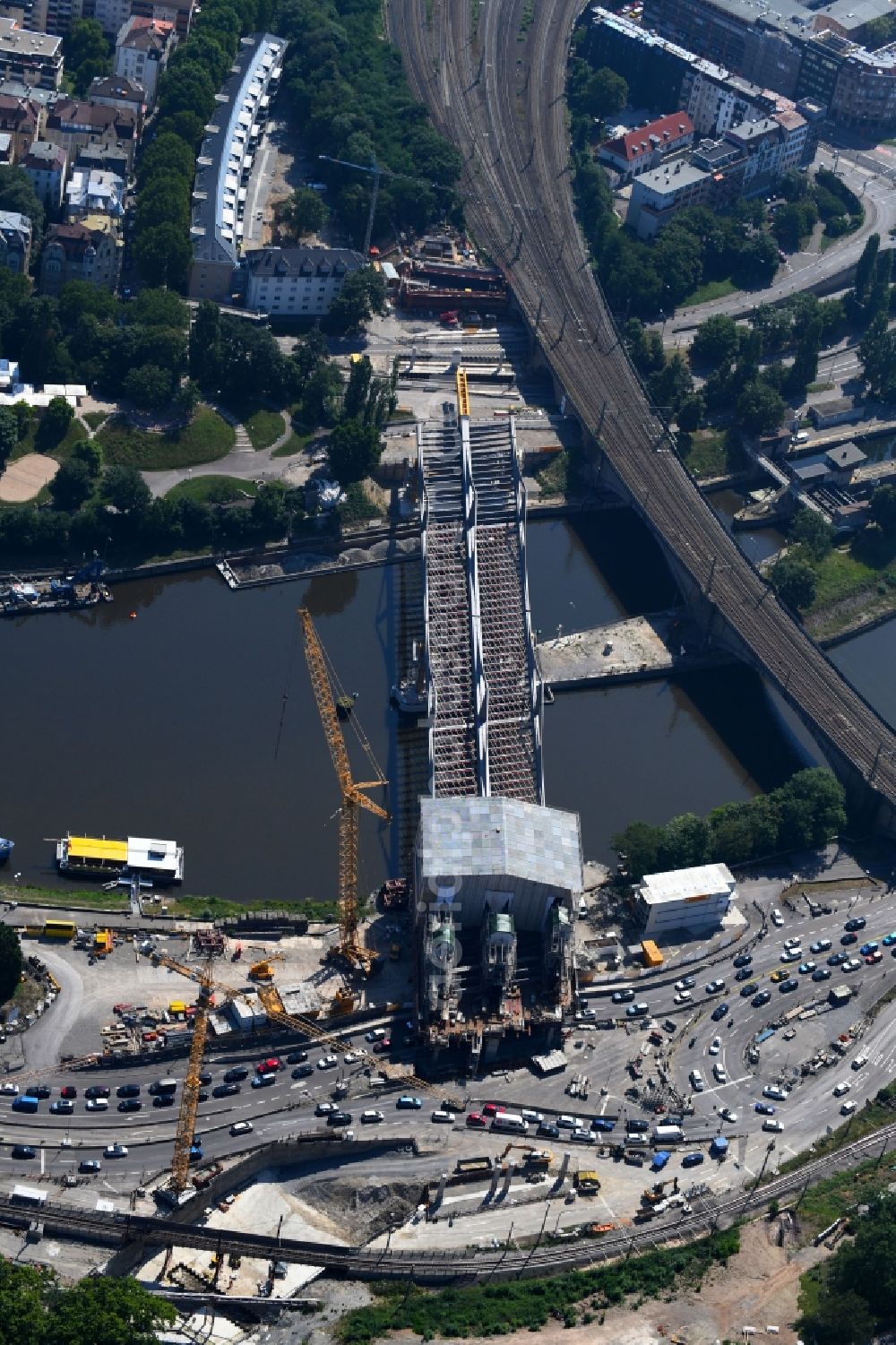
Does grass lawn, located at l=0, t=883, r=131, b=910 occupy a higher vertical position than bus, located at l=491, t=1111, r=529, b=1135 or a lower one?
higher

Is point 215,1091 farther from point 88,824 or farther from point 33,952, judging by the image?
point 88,824

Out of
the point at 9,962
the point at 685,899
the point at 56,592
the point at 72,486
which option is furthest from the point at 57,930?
the point at 72,486

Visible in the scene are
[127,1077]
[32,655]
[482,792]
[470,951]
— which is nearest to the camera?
[127,1077]

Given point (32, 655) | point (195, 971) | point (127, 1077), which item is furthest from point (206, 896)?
point (32, 655)

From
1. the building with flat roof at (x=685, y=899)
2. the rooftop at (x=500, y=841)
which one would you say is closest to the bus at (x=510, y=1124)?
the rooftop at (x=500, y=841)

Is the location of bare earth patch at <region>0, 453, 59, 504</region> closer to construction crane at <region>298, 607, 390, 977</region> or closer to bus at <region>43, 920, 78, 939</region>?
construction crane at <region>298, 607, 390, 977</region>

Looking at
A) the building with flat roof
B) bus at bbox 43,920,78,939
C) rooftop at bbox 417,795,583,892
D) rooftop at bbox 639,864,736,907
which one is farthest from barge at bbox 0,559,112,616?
rooftop at bbox 639,864,736,907

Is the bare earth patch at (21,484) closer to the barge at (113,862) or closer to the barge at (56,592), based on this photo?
the barge at (56,592)
